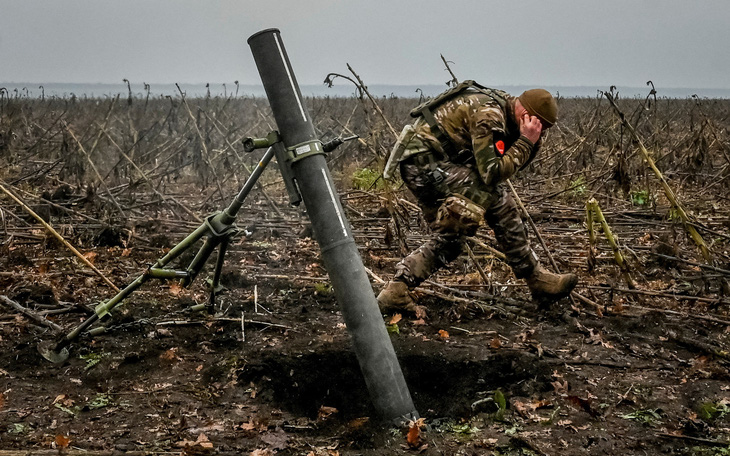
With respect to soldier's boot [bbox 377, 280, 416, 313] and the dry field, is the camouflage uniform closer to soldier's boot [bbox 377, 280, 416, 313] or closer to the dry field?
soldier's boot [bbox 377, 280, 416, 313]

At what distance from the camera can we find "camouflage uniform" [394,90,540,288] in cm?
464

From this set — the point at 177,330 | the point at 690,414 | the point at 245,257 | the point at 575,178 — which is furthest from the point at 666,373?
the point at 575,178

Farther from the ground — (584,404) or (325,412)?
(325,412)

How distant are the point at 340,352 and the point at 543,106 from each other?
2.28m

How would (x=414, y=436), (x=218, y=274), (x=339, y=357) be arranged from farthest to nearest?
(x=339, y=357) < (x=218, y=274) < (x=414, y=436)

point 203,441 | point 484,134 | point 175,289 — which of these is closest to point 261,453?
point 203,441

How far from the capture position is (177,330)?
187 inches

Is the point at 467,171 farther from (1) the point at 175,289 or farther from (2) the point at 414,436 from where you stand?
(1) the point at 175,289

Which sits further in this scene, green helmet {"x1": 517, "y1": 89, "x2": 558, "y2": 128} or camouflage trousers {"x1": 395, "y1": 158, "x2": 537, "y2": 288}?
camouflage trousers {"x1": 395, "y1": 158, "x2": 537, "y2": 288}

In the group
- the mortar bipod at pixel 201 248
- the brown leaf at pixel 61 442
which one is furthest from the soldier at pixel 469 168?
the brown leaf at pixel 61 442

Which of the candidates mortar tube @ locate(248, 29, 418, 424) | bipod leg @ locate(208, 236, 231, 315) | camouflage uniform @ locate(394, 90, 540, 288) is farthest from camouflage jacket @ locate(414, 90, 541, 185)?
bipod leg @ locate(208, 236, 231, 315)

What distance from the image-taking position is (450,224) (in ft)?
15.7

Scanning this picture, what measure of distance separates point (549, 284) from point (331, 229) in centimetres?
250

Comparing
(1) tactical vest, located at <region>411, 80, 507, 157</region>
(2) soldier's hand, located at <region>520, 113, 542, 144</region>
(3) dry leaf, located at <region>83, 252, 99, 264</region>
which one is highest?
(1) tactical vest, located at <region>411, 80, 507, 157</region>
